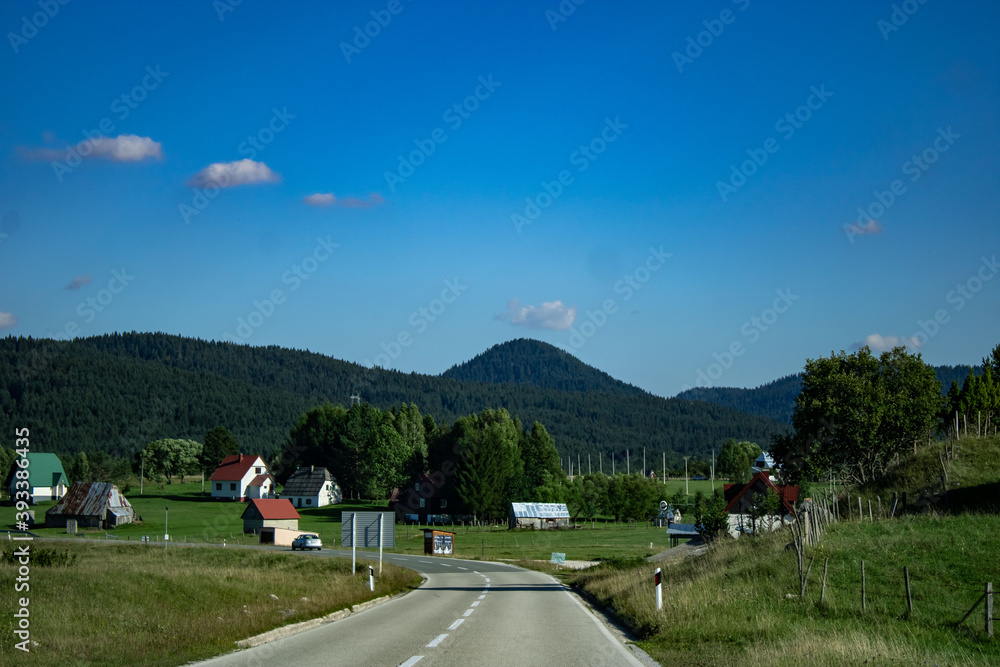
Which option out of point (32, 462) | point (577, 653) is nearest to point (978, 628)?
point (577, 653)

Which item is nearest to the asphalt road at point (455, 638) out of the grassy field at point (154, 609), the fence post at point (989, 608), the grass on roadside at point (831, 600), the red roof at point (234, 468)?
the grassy field at point (154, 609)

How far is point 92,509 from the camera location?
9138 cm

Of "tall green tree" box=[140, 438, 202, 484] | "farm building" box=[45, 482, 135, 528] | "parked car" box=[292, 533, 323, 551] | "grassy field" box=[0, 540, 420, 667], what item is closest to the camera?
"grassy field" box=[0, 540, 420, 667]

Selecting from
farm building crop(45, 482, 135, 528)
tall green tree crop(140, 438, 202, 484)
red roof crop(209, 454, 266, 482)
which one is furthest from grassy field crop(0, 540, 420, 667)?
tall green tree crop(140, 438, 202, 484)

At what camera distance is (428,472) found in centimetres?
12825

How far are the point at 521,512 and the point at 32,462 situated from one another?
241 feet

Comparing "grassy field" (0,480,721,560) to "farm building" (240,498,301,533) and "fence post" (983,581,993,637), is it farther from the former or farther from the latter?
"fence post" (983,581,993,637)

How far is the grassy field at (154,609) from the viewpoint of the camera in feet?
44.1

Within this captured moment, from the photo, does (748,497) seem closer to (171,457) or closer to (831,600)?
(831,600)

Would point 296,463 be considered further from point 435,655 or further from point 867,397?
point 435,655

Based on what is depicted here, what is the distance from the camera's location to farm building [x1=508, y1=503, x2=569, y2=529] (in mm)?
108938

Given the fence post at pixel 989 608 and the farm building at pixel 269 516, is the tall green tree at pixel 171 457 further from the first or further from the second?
the fence post at pixel 989 608

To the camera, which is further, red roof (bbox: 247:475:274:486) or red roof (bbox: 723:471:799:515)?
red roof (bbox: 247:475:274:486)

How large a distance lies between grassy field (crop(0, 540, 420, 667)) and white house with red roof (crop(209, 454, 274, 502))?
9784 cm
